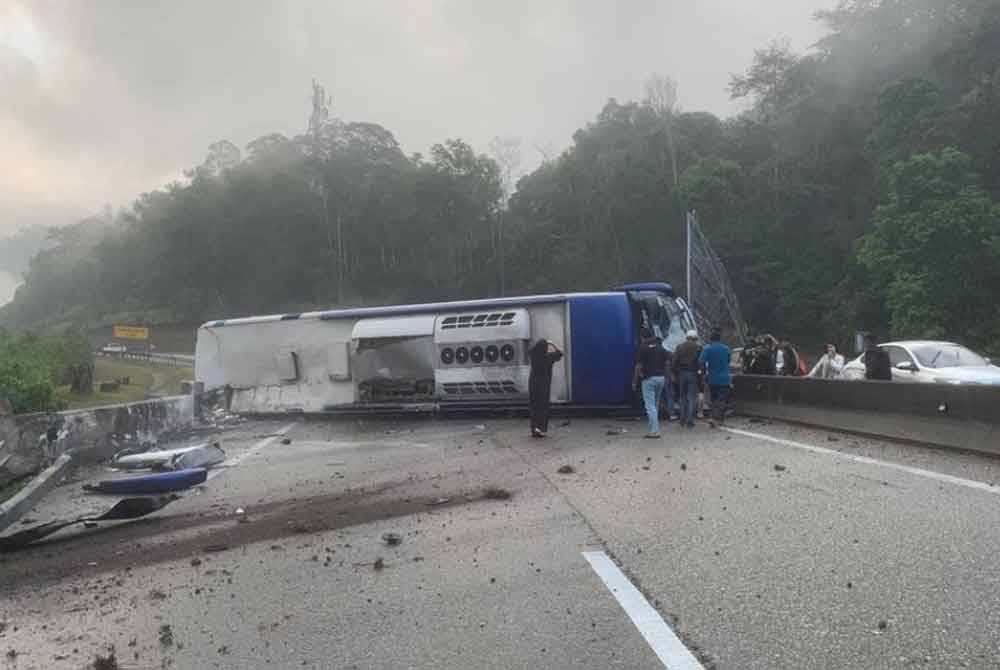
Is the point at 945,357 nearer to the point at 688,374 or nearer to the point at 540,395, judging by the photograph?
the point at 688,374

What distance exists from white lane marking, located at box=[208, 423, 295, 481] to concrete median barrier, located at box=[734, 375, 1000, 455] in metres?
8.80

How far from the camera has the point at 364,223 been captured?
89375 millimetres

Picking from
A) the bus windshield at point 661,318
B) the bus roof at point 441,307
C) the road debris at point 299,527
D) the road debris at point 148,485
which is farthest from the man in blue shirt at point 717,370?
the road debris at point 299,527

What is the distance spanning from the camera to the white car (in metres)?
15.0

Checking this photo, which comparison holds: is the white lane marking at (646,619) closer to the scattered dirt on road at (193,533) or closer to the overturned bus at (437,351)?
the scattered dirt on road at (193,533)

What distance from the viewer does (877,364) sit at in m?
14.3

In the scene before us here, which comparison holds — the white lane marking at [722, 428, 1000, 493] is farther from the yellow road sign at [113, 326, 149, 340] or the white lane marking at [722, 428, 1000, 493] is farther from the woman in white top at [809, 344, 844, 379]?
the yellow road sign at [113, 326, 149, 340]

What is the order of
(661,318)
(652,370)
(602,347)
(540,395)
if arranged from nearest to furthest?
(652,370)
(540,395)
(602,347)
(661,318)

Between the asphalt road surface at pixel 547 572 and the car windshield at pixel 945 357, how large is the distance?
6.54m

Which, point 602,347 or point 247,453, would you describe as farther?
point 602,347

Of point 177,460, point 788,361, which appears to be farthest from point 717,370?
point 177,460

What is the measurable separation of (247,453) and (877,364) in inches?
408

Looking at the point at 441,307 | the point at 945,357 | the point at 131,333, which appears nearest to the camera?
the point at 945,357

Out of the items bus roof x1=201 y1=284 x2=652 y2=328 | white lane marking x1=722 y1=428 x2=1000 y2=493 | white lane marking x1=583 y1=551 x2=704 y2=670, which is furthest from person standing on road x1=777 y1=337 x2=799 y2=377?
white lane marking x1=583 y1=551 x2=704 y2=670
